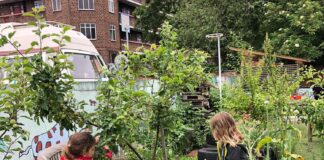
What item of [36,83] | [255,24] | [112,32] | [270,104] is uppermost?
[112,32]

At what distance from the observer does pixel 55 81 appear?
3104 millimetres

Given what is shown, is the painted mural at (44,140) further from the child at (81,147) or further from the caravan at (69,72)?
the child at (81,147)

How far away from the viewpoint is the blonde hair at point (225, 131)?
3.44 m

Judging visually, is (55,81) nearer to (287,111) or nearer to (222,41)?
(287,111)

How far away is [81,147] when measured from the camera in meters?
3.38

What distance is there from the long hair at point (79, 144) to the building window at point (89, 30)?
2791 cm

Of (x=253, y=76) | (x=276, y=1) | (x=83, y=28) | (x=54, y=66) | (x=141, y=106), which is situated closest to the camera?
(x=54, y=66)

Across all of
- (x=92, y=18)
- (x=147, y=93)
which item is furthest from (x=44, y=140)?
(x=92, y=18)

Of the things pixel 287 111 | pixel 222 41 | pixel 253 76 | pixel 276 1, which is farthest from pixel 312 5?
pixel 287 111

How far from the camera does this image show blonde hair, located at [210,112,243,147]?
136 inches

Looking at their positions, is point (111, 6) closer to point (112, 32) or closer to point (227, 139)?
point (112, 32)

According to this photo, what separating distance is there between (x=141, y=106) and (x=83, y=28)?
2817cm

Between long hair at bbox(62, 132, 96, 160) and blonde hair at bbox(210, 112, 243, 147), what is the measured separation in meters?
1.05

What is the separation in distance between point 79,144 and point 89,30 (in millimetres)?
28225
